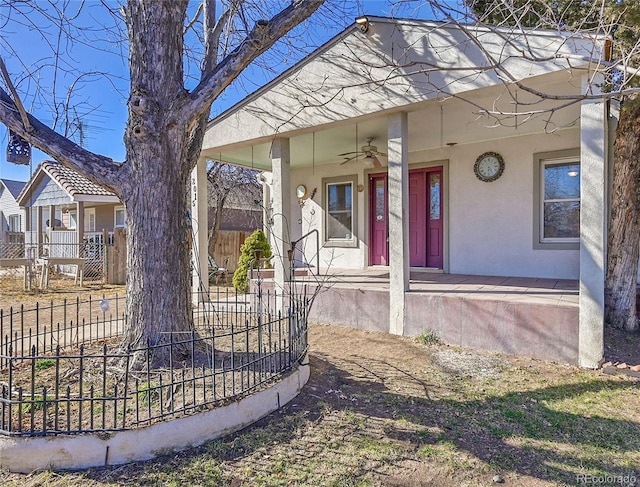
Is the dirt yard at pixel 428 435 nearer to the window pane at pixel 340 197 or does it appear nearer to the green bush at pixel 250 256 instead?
the green bush at pixel 250 256

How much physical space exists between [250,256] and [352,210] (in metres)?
2.59

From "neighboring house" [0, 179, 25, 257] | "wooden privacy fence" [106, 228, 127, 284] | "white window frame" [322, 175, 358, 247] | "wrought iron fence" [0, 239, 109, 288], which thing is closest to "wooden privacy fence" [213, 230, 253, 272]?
"wooden privacy fence" [106, 228, 127, 284]

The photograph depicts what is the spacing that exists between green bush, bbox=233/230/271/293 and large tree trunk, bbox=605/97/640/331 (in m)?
6.49

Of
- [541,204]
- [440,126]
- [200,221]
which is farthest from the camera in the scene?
[200,221]

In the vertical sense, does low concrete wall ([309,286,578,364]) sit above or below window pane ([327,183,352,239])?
below

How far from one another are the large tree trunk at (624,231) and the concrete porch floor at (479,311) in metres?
0.55

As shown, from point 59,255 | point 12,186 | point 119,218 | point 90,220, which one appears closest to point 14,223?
point 12,186

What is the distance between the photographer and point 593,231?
4.16 m

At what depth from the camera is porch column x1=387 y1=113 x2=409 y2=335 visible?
5410 mm

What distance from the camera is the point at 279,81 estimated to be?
6395mm

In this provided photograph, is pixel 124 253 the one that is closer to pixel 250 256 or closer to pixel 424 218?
pixel 250 256

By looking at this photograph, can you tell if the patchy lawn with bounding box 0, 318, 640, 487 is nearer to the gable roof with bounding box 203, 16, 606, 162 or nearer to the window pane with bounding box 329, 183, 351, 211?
the gable roof with bounding box 203, 16, 606, 162

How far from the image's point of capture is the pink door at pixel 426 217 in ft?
26.2

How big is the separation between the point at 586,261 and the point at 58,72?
649 cm
